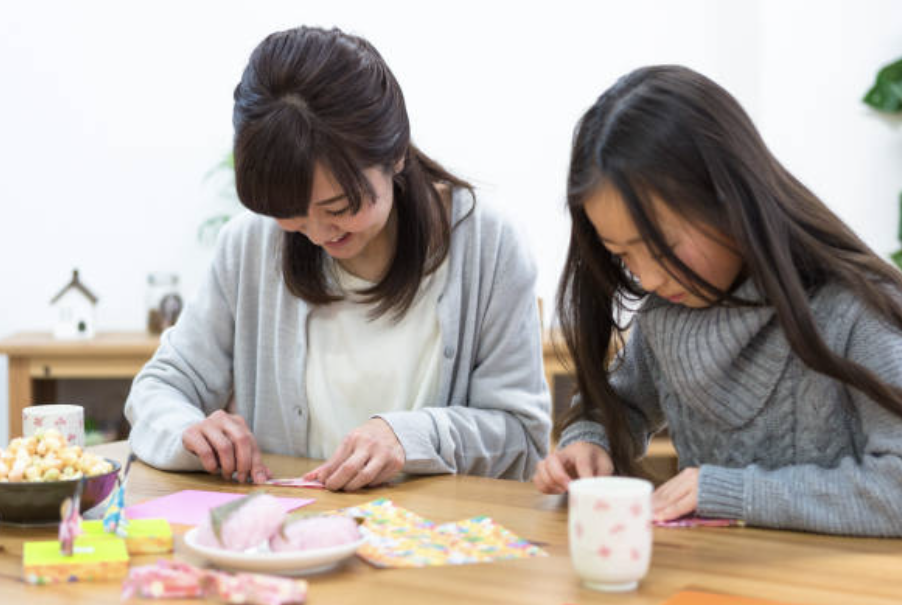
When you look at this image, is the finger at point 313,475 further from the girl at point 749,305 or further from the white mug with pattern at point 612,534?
→ the white mug with pattern at point 612,534

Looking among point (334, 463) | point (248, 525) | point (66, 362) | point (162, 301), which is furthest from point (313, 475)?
point (162, 301)

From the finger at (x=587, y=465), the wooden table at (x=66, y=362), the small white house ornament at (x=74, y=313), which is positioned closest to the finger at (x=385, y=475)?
the finger at (x=587, y=465)

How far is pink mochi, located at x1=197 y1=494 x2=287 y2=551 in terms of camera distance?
3.51ft

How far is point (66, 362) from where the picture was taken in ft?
11.6

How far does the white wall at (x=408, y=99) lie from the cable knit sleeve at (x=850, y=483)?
3.02 m

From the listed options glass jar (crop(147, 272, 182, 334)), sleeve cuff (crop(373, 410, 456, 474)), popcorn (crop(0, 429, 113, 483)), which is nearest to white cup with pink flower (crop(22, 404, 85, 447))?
popcorn (crop(0, 429, 113, 483))

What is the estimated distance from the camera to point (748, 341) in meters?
1.31

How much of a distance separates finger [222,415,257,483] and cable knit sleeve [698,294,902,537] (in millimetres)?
642

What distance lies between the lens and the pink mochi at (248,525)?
3.51ft

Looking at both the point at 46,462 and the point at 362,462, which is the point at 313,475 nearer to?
the point at 362,462

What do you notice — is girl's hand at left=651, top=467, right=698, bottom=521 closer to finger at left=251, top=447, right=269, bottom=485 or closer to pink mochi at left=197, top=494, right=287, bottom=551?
pink mochi at left=197, top=494, right=287, bottom=551

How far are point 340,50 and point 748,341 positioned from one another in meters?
0.71

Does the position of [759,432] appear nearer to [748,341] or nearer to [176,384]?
[748,341]

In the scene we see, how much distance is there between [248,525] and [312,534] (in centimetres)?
6
